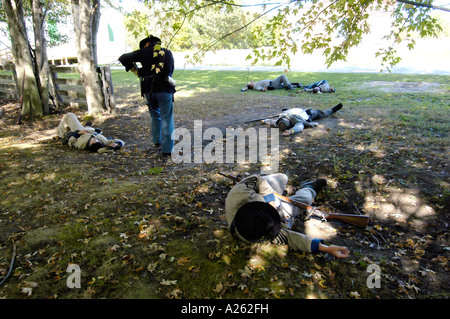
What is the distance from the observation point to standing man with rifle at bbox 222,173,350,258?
2.83 m

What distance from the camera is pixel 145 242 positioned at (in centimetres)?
322

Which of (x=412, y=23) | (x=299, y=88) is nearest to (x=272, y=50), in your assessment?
(x=412, y=23)

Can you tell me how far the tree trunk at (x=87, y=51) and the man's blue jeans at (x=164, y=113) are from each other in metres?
3.69

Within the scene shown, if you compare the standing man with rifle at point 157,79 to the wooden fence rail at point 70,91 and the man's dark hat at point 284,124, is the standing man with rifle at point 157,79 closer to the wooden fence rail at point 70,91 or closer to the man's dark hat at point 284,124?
the man's dark hat at point 284,124

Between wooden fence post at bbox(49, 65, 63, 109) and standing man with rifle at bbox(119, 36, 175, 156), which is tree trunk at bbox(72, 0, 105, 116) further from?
standing man with rifle at bbox(119, 36, 175, 156)

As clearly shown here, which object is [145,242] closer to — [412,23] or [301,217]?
[301,217]

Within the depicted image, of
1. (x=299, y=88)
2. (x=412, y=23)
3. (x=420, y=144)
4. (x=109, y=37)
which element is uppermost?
(x=109, y=37)

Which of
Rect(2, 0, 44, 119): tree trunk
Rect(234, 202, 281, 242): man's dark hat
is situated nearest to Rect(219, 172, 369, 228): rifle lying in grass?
Rect(234, 202, 281, 242): man's dark hat

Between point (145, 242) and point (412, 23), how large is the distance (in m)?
4.93

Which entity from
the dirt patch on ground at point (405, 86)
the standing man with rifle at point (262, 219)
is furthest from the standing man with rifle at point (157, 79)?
the dirt patch on ground at point (405, 86)

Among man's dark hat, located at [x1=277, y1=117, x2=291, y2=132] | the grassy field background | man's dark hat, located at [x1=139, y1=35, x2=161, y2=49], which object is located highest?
man's dark hat, located at [x1=139, y1=35, x2=161, y2=49]

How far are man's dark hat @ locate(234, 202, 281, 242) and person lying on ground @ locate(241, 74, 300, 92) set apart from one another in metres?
9.97

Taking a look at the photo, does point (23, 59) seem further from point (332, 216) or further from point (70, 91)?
point (332, 216)

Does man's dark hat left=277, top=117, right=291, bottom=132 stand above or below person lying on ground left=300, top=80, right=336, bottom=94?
below
